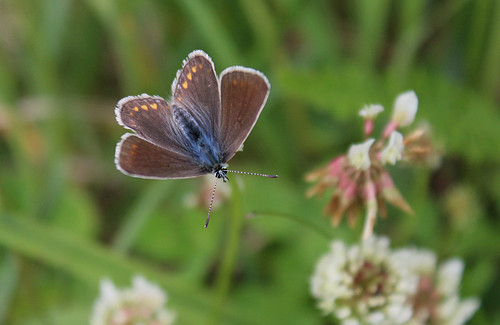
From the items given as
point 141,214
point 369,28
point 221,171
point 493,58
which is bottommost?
point 221,171

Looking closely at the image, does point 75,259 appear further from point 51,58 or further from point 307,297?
point 51,58

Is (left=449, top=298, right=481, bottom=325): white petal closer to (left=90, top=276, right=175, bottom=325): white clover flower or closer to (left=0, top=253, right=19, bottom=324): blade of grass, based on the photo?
(left=90, top=276, right=175, bottom=325): white clover flower

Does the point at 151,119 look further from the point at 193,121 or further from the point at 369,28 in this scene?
the point at 369,28

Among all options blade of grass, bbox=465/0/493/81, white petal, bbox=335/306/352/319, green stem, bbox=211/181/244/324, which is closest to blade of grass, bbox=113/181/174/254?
green stem, bbox=211/181/244/324

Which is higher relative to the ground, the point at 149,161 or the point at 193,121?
the point at 193,121

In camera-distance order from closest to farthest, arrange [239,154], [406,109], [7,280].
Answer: [406,109], [7,280], [239,154]

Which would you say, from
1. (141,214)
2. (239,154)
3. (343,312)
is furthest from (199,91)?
(239,154)
